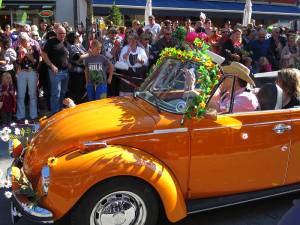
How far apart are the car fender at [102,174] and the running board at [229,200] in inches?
6.4

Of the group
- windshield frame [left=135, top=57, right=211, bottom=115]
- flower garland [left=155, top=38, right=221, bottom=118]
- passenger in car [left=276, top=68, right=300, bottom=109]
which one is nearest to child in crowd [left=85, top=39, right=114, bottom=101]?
windshield frame [left=135, top=57, right=211, bottom=115]

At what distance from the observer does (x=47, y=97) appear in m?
9.33

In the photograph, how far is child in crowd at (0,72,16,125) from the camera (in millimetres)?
8266

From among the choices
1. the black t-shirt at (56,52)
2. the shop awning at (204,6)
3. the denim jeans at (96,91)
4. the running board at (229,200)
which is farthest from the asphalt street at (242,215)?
the shop awning at (204,6)

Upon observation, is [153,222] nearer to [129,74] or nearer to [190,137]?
[190,137]

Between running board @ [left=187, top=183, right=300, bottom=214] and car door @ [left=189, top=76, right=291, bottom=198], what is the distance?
0.16 ft

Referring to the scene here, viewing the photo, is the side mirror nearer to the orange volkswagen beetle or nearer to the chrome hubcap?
the orange volkswagen beetle

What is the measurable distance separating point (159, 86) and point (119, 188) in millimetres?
1353

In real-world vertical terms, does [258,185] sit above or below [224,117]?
below

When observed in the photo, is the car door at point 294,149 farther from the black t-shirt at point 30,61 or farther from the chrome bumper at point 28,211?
the black t-shirt at point 30,61

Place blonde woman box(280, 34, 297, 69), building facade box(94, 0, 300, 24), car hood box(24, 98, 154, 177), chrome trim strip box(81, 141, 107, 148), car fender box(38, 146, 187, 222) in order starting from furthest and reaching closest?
building facade box(94, 0, 300, 24), blonde woman box(280, 34, 297, 69), car hood box(24, 98, 154, 177), chrome trim strip box(81, 141, 107, 148), car fender box(38, 146, 187, 222)

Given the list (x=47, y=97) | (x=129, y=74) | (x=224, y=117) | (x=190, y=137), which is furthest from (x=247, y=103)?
(x=47, y=97)

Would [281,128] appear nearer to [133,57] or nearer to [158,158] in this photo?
[158,158]

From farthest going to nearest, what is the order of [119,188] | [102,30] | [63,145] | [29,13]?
[29,13]
[102,30]
[63,145]
[119,188]
